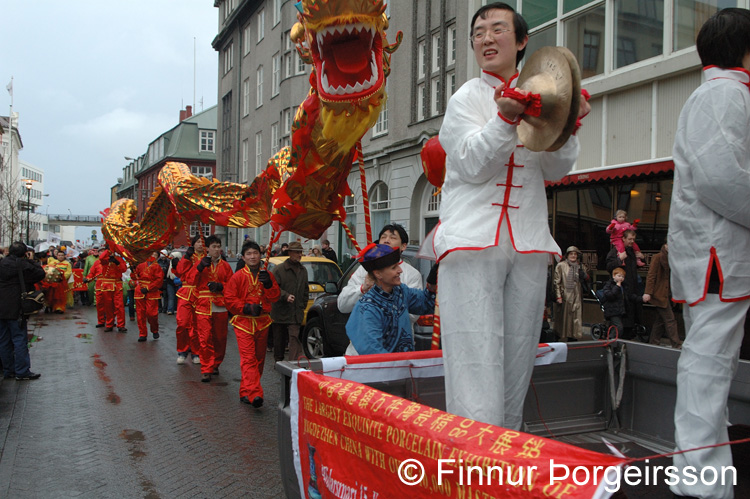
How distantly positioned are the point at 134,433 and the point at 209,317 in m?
2.63

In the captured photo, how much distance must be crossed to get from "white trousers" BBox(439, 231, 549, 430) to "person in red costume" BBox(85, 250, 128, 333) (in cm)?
1242

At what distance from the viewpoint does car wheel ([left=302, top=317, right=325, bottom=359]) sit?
9.47 meters

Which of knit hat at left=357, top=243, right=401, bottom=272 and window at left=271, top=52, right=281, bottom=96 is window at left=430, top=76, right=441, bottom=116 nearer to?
window at left=271, top=52, right=281, bottom=96

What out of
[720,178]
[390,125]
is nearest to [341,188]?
[720,178]

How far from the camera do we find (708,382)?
7.68 feet

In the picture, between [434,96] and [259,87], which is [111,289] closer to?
[434,96]

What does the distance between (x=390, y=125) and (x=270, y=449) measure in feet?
50.6

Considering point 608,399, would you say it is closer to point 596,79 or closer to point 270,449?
point 270,449

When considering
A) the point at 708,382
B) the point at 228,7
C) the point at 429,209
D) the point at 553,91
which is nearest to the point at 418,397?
the point at 708,382

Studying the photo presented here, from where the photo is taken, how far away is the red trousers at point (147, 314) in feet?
39.5

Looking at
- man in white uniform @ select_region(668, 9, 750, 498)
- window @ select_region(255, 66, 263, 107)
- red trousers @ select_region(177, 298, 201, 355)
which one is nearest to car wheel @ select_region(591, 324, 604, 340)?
red trousers @ select_region(177, 298, 201, 355)

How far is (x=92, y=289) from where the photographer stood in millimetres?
21438

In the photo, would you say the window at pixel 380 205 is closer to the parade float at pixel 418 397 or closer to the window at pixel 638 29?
the window at pixel 638 29

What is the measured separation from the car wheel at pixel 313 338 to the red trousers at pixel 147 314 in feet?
12.5
